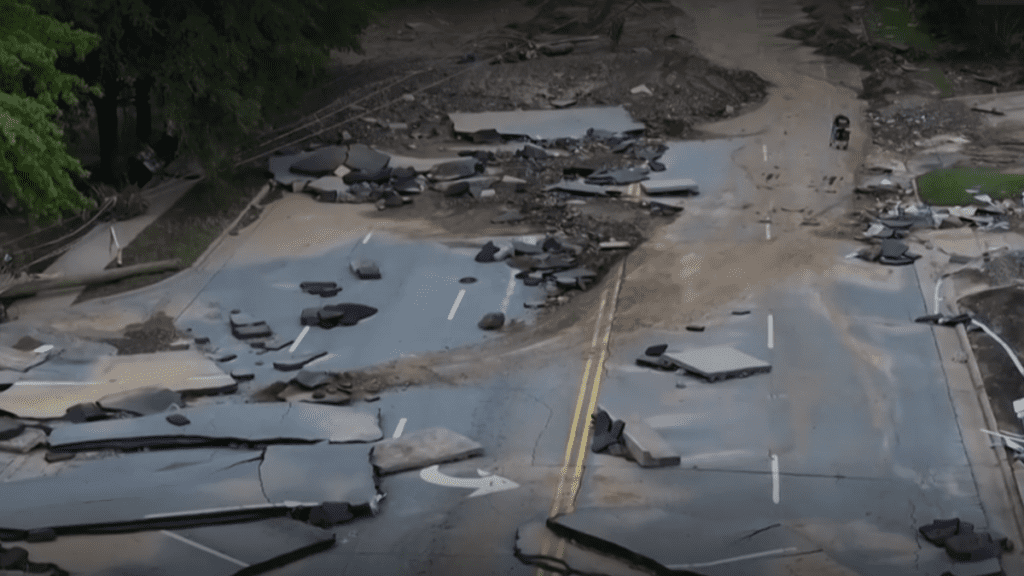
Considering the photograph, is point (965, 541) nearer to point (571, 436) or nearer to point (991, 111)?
point (571, 436)

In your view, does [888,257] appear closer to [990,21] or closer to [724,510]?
[724,510]

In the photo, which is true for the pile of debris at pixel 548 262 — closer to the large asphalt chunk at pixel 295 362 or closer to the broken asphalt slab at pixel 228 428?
the large asphalt chunk at pixel 295 362

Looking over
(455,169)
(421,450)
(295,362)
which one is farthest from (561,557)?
(455,169)

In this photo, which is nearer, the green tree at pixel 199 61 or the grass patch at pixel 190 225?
the grass patch at pixel 190 225

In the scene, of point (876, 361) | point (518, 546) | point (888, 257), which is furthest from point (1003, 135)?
point (518, 546)

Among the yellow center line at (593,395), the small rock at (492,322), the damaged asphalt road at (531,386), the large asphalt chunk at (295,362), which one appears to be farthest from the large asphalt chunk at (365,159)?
the large asphalt chunk at (295,362)

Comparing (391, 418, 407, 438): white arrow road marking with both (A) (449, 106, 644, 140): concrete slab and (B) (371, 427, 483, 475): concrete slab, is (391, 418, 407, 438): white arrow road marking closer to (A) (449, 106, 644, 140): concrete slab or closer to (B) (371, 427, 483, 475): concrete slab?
(B) (371, 427, 483, 475): concrete slab
